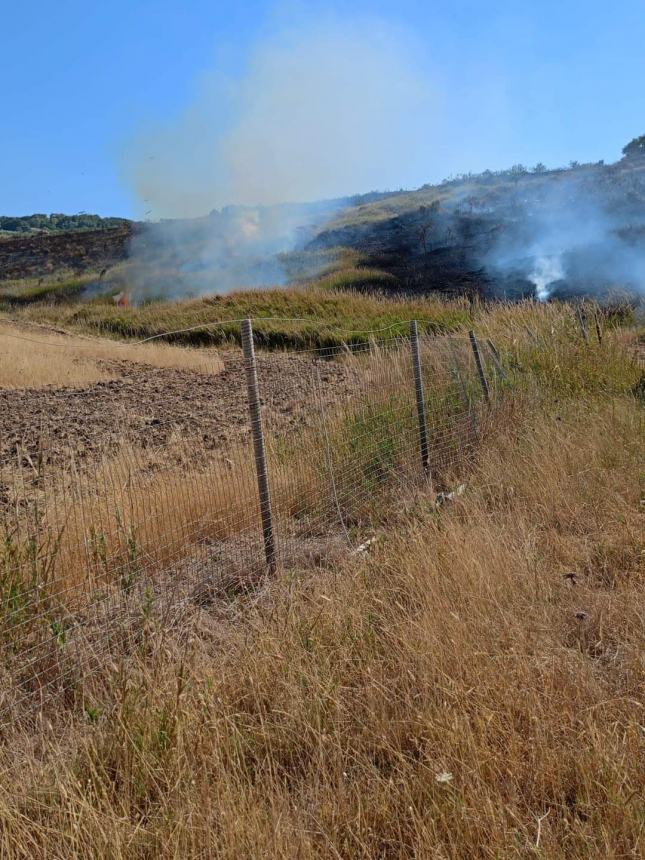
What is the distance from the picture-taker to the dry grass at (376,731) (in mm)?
2174

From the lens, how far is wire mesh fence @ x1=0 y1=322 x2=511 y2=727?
3.35 m

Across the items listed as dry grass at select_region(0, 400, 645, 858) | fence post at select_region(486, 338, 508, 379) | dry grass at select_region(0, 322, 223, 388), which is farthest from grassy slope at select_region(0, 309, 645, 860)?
dry grass at select_region(0, 322, 223, 388)

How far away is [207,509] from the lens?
461cm

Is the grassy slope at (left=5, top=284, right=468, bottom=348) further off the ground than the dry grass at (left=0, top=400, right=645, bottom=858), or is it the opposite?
the grassy slope at (left=5, top=284, right=468, bottom=348)

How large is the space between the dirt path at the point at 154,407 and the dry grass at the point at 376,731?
2.54m

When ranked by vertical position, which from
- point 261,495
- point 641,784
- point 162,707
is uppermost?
point 261,495

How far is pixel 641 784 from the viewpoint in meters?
2.27

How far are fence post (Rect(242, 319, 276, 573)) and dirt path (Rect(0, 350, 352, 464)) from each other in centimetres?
131

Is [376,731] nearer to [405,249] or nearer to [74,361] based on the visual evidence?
[74,361]

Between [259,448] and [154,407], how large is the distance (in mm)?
7675

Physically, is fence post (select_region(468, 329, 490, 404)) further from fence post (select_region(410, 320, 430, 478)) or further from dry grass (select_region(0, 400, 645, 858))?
dry grass (select_region(0, 400, 645, 858))

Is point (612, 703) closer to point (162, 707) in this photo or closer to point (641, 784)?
point (641, 784)

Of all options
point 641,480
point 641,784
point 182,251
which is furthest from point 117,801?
point 182,251

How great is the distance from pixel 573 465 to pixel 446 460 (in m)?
1.43
